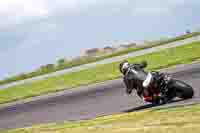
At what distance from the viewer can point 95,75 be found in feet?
89.5

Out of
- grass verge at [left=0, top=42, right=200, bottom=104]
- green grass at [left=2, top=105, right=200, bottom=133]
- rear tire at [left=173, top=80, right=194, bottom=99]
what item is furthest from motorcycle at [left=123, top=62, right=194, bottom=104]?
grass verge at [left=0, top=42, right=200, bottom=104]

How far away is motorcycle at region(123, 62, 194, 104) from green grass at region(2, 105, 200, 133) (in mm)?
957

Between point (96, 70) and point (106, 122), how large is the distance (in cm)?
1612

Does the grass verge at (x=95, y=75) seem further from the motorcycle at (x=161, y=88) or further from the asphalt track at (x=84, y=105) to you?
the motorcycle at (x=161, y=88)

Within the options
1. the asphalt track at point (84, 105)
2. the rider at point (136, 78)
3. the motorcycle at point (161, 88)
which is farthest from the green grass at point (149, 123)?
the asphalt track at point (84, 105)

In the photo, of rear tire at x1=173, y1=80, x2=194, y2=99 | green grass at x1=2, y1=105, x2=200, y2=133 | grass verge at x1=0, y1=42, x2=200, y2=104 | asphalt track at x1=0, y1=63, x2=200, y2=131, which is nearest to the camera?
green grass at x1=2, y1=105, x2=200, y2=133

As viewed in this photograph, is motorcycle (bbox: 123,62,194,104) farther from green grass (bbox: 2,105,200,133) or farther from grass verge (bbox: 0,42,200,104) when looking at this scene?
grass verge (bbox: 0,42,200,104)

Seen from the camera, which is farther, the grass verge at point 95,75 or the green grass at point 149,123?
the grass verge at point 95,75

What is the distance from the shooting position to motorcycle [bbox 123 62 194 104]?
13570 millimetres

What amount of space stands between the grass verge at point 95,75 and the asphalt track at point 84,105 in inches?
81.3

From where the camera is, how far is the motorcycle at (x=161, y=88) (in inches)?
534

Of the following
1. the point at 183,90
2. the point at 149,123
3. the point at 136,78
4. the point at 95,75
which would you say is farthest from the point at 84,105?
the point at 95,75

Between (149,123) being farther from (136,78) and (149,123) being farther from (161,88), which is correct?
(136,78)

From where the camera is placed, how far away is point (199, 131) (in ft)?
29.6
